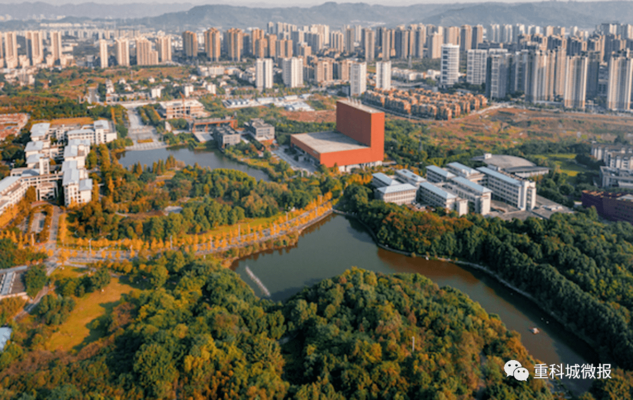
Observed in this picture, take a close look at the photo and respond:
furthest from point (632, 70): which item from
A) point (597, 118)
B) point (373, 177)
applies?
point (373, 177)

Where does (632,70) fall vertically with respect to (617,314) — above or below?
above

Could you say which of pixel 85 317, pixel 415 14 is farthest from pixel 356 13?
pixel 85 317

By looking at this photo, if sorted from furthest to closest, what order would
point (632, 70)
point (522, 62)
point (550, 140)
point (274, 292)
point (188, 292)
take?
1. point (522, 62)
2. point (632, 70)
3. point (550, 140)
4. point (274, 292)
5. point (188, 292)

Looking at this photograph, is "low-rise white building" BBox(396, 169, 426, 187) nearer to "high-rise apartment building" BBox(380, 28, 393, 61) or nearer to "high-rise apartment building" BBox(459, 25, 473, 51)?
"high-rise apartment building" BBox(380, 28, 393, 61)

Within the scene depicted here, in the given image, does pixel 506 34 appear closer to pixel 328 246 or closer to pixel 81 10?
pixel 328 246

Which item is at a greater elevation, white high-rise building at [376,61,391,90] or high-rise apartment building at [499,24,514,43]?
high-rise apartment building at [499,24,514,43]

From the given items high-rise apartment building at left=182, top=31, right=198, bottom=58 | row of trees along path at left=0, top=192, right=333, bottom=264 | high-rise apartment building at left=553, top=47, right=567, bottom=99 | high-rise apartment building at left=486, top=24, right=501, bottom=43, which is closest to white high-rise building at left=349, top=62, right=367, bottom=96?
high-rise apartment building at left=553, top=47, right=567, bottom=99

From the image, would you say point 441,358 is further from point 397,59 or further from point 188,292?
point 397,59
